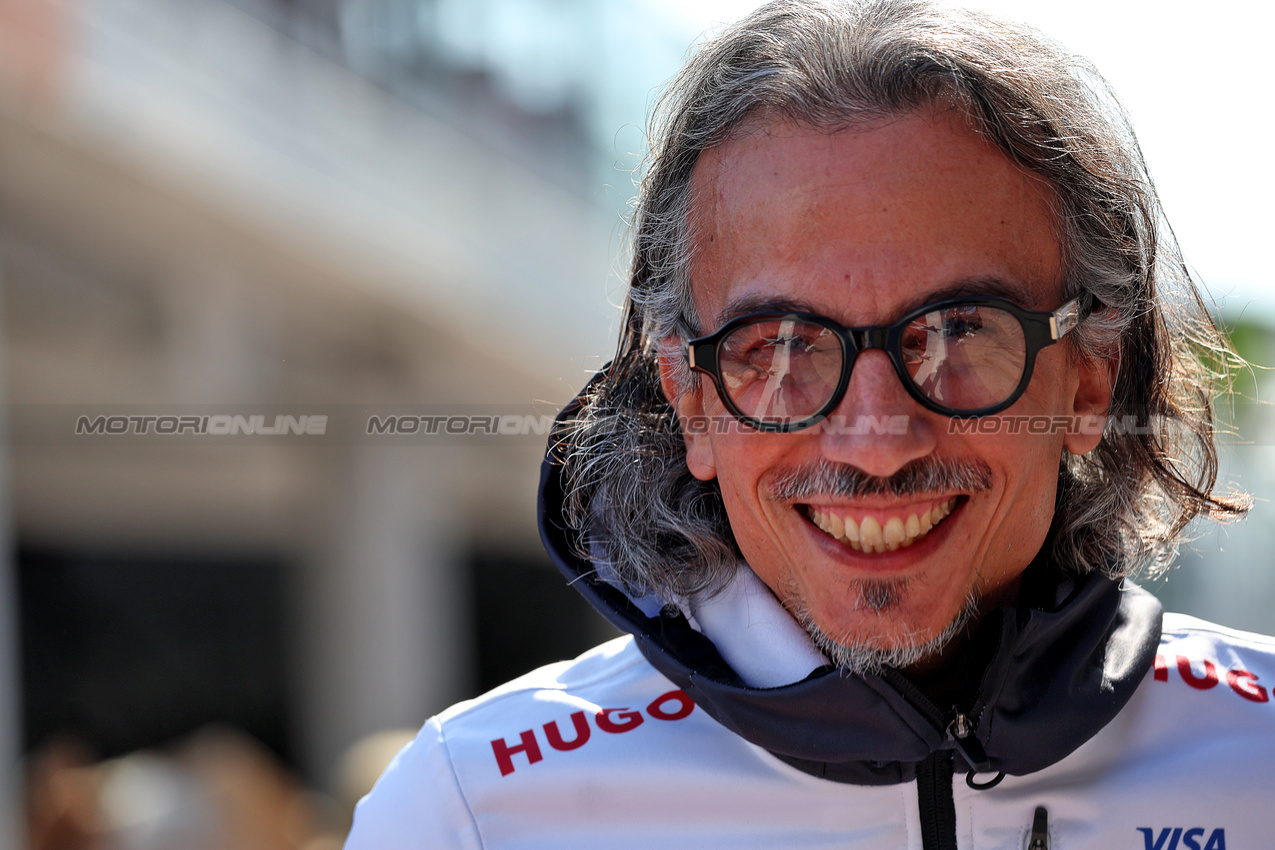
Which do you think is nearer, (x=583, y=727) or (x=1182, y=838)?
(x=1182, y=838)

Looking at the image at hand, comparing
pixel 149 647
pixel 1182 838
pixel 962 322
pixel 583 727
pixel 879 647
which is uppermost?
pixel 962 322

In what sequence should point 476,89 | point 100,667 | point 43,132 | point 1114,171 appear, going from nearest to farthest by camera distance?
point 1114,171 < point 43,132 < point 100,667 < point 476,89

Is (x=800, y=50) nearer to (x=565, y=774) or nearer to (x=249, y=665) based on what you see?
(x=565, y=774)

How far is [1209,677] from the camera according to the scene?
5.52 ft

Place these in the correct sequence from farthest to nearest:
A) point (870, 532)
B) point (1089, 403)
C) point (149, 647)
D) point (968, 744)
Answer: point (149, 647) < point (1089, 403) < point (870, 532) < point (968, 744)

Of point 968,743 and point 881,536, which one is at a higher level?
point 881,536

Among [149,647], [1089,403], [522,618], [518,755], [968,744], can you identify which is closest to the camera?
[968,744]

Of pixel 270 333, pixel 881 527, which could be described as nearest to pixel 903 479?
pixel 881 527

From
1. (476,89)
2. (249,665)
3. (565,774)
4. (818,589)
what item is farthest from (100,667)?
(818,589)

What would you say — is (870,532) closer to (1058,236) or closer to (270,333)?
(1058,236)

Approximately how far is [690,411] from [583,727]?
583 millimetres

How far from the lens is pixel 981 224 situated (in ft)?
4.89

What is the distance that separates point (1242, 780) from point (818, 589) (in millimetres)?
730

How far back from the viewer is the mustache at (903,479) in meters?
1.48
